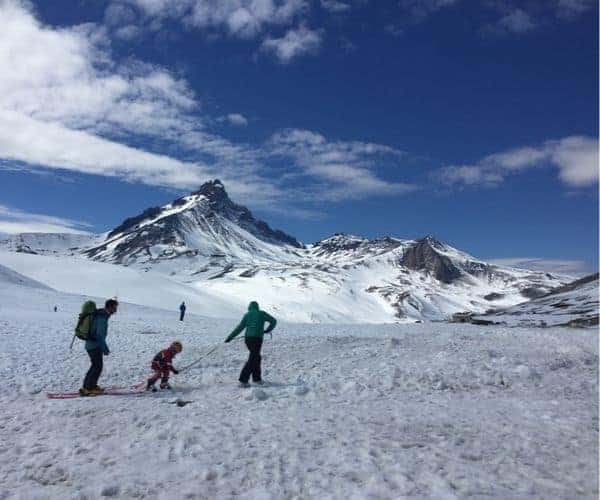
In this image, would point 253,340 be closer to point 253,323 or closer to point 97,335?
point 253,323

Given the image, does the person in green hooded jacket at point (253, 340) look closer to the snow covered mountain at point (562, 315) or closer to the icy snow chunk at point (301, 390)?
the icy snow chunk at point (301, 390)

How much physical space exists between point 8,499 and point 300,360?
1122 cm

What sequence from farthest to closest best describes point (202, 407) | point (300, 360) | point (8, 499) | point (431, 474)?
1. point (300, 360)
2. point (202, 407)
3. point (431, 474)
4. point (8, 499)

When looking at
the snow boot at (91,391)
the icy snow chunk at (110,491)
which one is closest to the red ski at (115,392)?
the snow boot at (91,391)

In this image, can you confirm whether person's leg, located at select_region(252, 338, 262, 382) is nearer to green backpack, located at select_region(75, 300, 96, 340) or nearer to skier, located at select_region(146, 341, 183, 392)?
skier, located at select_region(146, 341, 183, 392)

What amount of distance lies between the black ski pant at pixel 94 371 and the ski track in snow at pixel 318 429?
0.96 m

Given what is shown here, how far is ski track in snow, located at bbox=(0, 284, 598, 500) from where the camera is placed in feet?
23.6

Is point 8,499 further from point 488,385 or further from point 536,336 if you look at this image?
point 536,336

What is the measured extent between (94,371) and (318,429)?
6702mm

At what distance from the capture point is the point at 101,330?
12688mm

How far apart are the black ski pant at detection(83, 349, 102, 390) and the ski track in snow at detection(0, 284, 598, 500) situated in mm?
955

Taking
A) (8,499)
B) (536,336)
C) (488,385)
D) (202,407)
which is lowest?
(8,499)

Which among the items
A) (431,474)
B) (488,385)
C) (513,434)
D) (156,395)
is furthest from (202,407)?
(488,385)

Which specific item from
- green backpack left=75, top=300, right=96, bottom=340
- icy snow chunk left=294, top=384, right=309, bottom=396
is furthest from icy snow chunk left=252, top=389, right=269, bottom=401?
green backpack left=75, top=300, right=96, bottom=340
